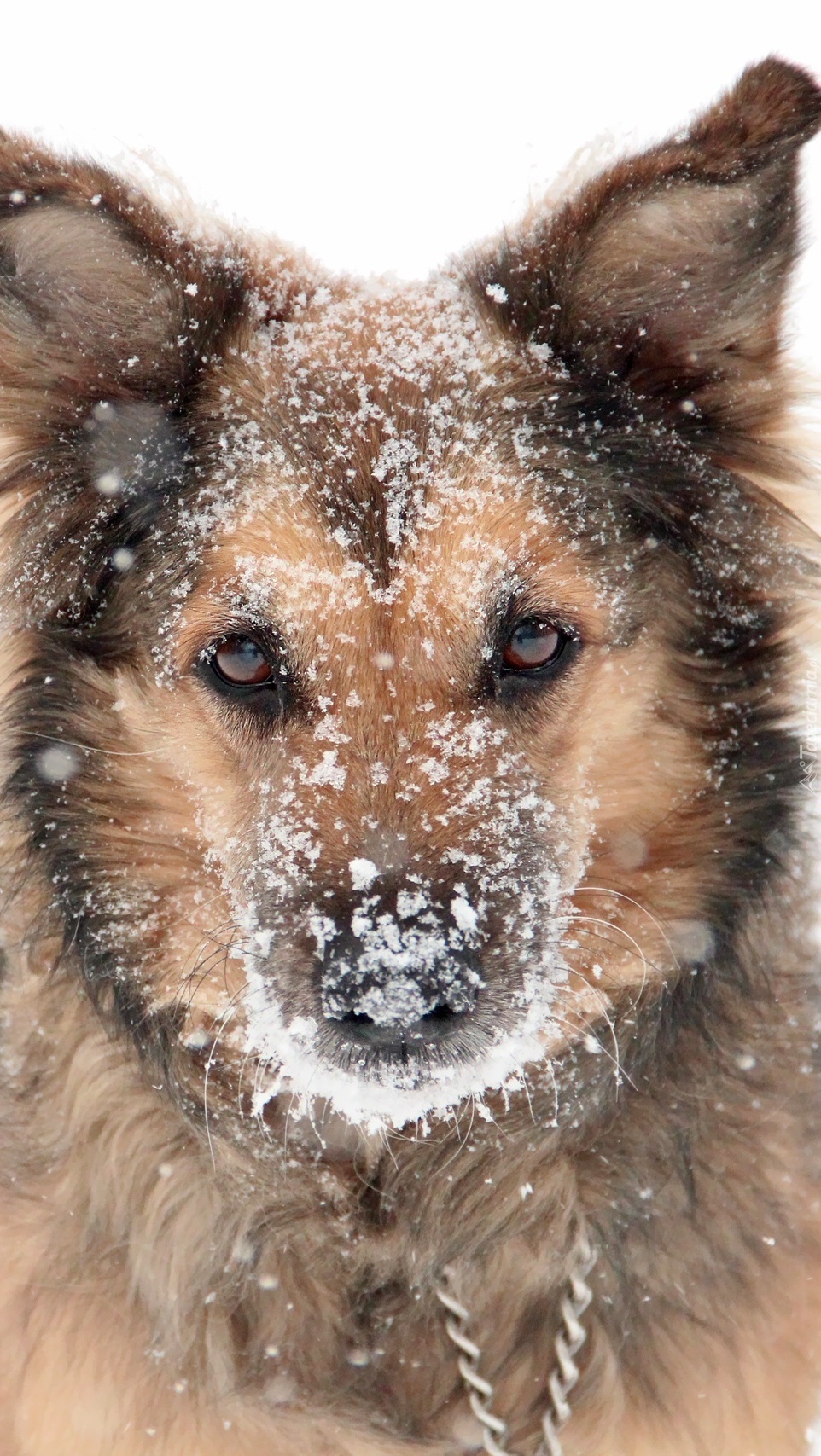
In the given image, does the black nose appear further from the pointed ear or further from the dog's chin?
the pointed ear

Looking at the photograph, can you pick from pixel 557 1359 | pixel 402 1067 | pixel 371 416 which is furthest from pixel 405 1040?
pixel 371 416

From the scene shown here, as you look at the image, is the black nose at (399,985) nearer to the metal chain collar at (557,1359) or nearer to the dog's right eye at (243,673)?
the dog's right eye at (243,673)

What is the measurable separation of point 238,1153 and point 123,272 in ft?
5.95

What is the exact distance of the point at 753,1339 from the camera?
2832 millimetres

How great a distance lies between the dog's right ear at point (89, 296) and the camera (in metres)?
2.43

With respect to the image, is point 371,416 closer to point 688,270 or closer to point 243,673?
point 243,673

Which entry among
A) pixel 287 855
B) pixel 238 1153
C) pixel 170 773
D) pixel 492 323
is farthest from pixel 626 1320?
pixel 492 323

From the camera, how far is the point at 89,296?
2.62m

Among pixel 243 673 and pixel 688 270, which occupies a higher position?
pixel 688 270

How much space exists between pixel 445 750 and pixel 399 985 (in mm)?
477

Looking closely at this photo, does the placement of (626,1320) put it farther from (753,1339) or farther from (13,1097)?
(13,1097)

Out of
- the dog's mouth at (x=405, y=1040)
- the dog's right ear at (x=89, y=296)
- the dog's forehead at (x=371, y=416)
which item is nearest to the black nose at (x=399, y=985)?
the dog's mouth at (x=405, y=1040)

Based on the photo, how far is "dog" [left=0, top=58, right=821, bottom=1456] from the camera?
8.54 feet

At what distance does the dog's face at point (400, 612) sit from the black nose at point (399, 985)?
0.08 feet
